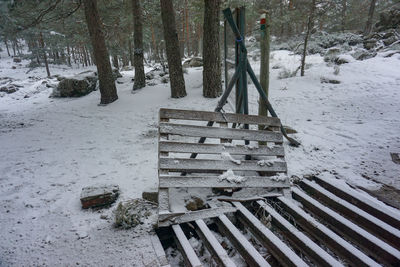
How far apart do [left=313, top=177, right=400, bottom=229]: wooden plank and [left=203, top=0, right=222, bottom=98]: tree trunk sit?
4.65 metres

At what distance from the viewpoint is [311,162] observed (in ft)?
12.1

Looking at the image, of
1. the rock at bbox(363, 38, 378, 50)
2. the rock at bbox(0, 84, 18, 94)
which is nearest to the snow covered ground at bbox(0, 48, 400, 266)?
the rock at bbox(363, 38, 378, 50)

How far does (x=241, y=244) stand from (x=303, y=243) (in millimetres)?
591

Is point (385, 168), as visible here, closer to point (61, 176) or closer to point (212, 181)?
point (212, 181)

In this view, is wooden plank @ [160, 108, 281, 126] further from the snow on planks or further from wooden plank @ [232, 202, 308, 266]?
wooden plank @ [232, 202, 308, 266]

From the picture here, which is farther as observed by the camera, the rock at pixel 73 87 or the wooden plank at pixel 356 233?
the rock at pixel 73 87

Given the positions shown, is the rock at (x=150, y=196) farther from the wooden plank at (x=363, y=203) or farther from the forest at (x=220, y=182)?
the wooden plank at (x=363, y=203)

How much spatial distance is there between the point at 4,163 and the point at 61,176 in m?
1.44

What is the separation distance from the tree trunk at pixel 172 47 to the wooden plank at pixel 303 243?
562 centimetres

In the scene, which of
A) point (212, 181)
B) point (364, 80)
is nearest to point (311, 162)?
point (212, 181)

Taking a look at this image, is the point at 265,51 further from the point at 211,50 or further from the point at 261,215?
the point at 211,50

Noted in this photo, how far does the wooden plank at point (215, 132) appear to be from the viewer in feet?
9.21

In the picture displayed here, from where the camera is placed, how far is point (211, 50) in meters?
6.89

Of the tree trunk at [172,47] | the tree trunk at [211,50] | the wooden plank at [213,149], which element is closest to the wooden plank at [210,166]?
the wooden plank at [213,149]
